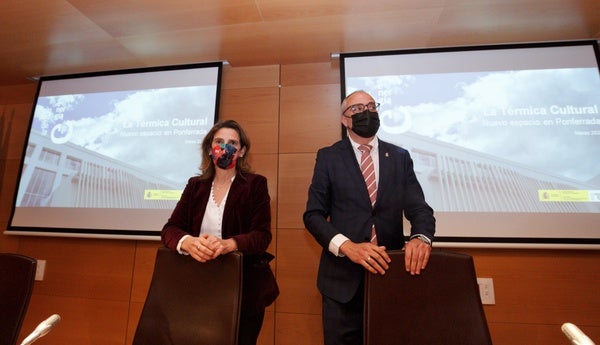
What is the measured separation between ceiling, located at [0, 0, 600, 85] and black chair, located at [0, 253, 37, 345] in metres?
1.54

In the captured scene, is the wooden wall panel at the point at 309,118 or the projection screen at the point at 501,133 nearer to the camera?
the projection screen at the point at 501,133

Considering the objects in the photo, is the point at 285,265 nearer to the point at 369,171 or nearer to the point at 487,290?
the point at 369,171

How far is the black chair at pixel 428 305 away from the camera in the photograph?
0.88 meters

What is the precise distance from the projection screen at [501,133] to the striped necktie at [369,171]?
60cm

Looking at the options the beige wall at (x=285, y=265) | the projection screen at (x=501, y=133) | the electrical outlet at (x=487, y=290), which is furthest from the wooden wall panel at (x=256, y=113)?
the electrical outlet at (x=487, y=290)

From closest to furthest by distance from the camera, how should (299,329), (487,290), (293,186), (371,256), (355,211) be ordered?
1. (371,256)
2. (355,211)
3. (487,290)
4. (299,329)
5. (293,186)

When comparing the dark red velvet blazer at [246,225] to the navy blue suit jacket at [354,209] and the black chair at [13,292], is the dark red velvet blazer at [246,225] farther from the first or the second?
the black chair at [13,292]

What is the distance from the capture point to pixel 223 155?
4.83ft

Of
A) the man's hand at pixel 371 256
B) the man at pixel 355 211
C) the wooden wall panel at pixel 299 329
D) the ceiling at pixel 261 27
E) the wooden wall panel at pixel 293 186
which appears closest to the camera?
the man's hand at pixel 371 256

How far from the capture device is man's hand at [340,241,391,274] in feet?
3.24

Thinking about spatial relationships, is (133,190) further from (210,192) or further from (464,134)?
(464,134)

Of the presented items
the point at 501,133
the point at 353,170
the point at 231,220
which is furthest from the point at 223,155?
the point at 501,133

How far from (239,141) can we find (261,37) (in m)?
0.94

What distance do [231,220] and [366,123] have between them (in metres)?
0.83
